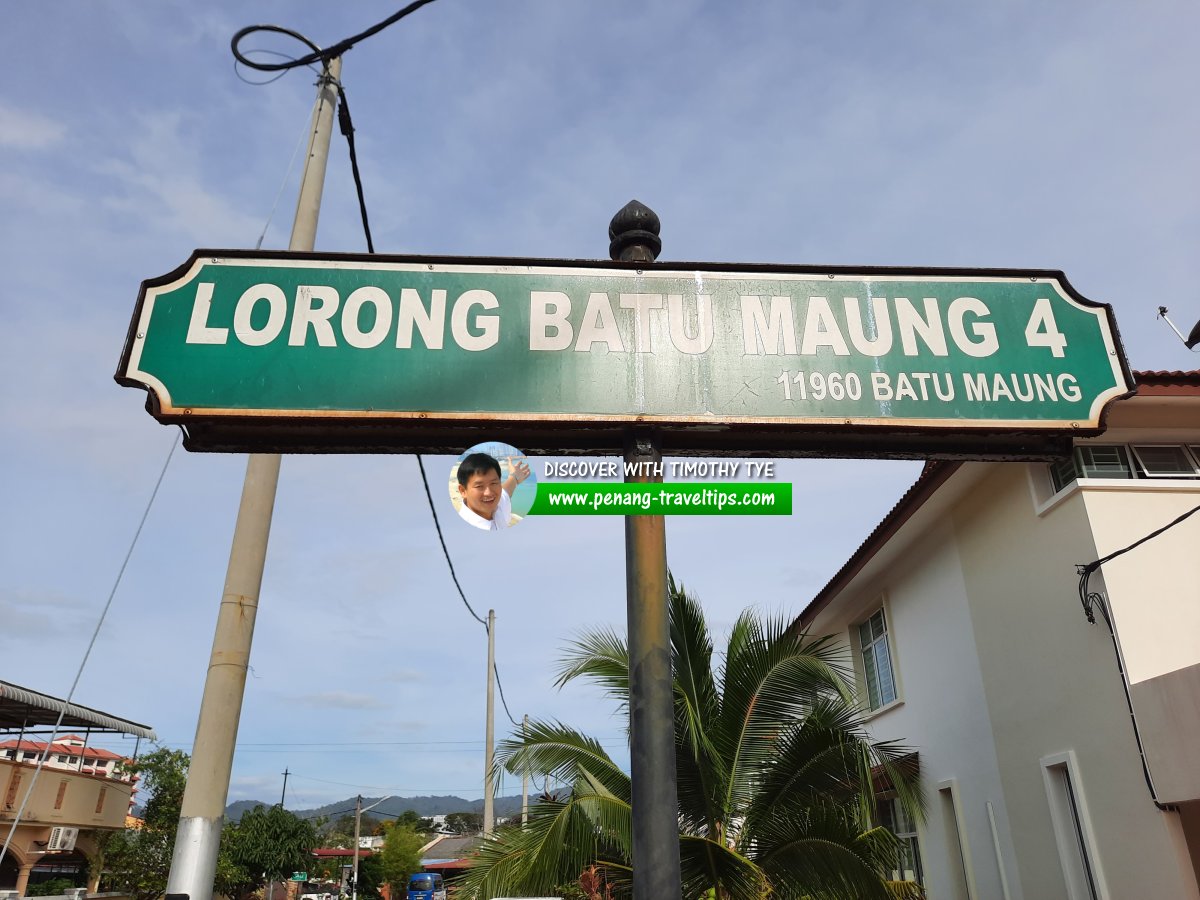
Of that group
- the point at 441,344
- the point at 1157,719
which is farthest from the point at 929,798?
the point at 441,344

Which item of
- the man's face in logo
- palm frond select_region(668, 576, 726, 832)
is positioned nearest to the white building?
palm frond select_region(668, 576, 726, 832)

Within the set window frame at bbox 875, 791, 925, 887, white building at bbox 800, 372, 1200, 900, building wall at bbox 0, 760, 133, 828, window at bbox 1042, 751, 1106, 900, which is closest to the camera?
white building at bbox 800, 372, 1200, 900

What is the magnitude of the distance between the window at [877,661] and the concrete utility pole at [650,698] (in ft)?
Result: 38.7

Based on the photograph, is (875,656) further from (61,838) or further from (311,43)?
(61,838)

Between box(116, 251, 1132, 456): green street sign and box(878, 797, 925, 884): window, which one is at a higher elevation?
box(116, 251, 1132, 456): green street sign

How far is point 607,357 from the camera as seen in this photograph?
2693 mm

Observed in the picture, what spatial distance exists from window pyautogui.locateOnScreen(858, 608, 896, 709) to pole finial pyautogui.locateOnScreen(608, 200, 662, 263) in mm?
11594

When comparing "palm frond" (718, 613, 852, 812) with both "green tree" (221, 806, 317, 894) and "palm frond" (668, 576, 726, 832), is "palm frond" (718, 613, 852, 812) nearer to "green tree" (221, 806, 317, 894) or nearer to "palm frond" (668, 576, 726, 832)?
"palm frond" (668, 576, 726, 832)

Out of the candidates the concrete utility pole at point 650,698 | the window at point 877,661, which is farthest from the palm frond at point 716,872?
the window at point 877,661

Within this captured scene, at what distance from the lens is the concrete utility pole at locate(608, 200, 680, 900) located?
2.13 m

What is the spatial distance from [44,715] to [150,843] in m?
6.41

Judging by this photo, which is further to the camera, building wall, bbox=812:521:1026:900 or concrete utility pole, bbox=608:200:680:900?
building wall, bbox=812:521:1026:900

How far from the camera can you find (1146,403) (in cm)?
821

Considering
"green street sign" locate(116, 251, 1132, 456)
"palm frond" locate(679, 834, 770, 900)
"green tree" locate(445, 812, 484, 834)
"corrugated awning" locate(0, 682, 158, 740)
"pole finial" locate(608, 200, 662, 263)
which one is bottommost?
"palm frond" locate(679, 834, 770, 900)
